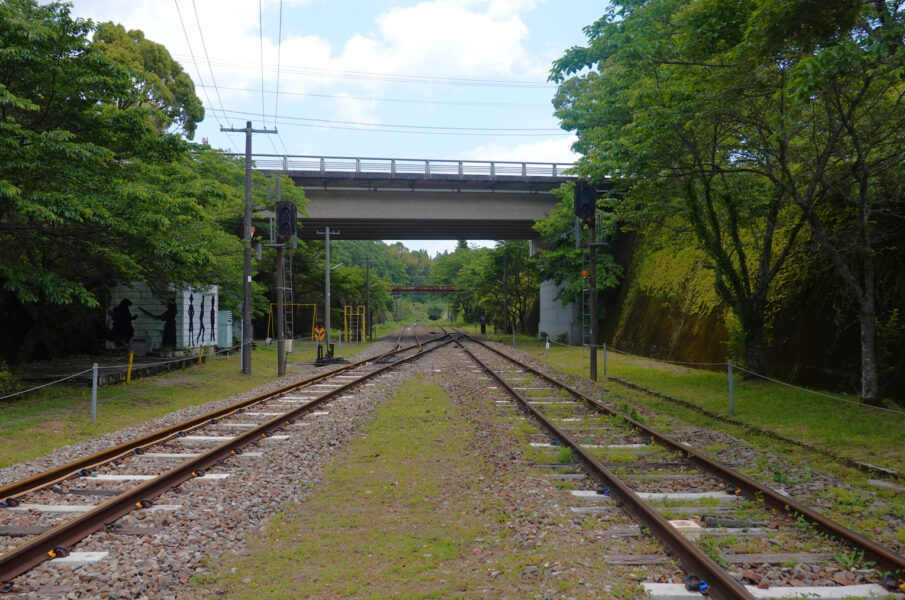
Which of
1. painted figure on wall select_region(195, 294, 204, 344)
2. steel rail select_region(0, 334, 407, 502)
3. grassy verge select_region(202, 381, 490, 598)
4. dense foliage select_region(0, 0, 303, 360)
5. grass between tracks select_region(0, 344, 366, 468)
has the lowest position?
grass between tracks select_region(0, 344, 366, 468)

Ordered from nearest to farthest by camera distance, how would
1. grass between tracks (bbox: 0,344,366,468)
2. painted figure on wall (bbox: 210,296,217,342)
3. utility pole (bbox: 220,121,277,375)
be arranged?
grass between tracks (bbox: 0,344,366,468)
utility pole (bbox: 220,121,277,375)
painted figure on wall (bbox: 210,296,217,342)

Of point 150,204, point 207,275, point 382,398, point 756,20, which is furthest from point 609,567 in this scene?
point 207,275

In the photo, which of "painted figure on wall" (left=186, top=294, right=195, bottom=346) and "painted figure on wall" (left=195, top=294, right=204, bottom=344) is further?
"painted figure on wall" (left=195, top=294, right=204, bottom=344)

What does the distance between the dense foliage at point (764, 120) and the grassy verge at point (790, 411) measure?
2.91 feet

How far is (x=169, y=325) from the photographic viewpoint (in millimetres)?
24312

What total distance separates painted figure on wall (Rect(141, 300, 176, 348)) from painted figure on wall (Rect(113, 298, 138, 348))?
1.20 m

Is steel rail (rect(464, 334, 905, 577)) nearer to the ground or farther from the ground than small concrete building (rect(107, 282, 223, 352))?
nearer to the ground

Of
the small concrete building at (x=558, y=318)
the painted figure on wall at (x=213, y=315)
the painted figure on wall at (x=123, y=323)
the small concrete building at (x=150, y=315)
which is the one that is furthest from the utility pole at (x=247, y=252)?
the small concrete building at (x=558, y=318)

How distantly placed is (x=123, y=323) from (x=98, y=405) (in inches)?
525

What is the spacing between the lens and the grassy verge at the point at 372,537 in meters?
4.14

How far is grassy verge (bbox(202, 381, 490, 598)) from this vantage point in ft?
13.6

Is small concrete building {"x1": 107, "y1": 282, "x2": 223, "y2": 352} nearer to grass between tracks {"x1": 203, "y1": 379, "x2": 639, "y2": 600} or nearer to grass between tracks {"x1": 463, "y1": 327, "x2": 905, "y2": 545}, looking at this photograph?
grass between tracks {"x1": 463, "y1": 327, "x2": 905, "y2": 545}

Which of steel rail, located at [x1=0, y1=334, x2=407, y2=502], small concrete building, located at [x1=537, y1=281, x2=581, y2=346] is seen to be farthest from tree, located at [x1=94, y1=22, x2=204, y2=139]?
small concrete building, located at [x1=537, y1=281, x2=581, y2=346]

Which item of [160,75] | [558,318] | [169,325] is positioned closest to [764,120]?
[169,325]
